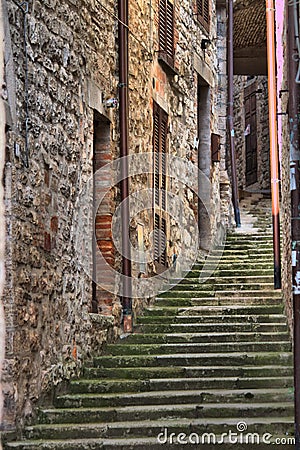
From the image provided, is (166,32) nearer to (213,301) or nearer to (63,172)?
(213,301)

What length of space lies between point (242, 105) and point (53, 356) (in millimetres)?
14955

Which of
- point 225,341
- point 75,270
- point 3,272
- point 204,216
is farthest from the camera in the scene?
point 204,216

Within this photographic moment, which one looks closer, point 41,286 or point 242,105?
point 41,286

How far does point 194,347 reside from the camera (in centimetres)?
800

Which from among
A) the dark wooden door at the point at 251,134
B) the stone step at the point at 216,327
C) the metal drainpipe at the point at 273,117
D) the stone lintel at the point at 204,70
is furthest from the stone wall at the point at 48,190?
the dark wooden door at the point at 251,134

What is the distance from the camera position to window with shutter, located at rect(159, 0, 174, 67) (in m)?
10.4

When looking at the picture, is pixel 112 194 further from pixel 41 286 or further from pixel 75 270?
pixel 41 286

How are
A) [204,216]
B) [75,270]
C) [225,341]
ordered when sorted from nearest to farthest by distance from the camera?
1. [75,270]
2. [225,341]
3. [204,216]

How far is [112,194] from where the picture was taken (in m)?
8.33

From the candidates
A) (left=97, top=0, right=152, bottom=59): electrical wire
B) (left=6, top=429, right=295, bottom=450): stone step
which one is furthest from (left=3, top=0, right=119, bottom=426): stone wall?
(left=6, top=429, right=295, bottom=450): stone step

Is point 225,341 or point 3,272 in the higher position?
point 3,272

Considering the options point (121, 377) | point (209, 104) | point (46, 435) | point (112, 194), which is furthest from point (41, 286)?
point (209, 104)

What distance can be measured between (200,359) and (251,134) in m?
13.1

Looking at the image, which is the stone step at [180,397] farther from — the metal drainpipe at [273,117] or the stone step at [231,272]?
the stone step at [231,272]
